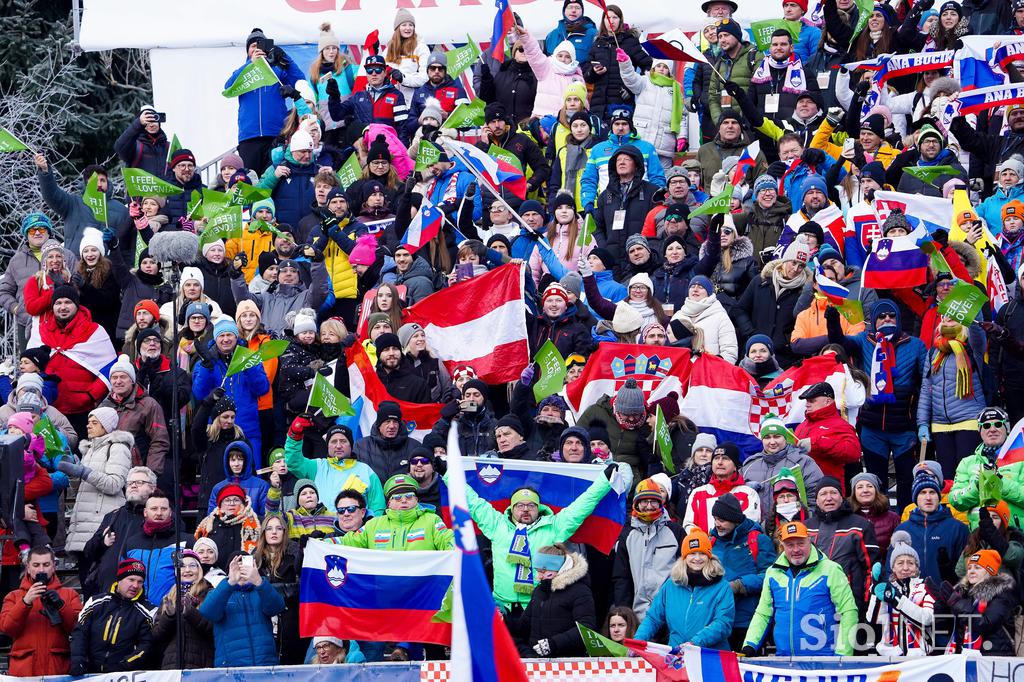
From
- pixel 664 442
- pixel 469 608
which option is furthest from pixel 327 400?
pixel 469 608

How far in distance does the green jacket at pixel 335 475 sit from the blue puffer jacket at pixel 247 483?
0.86 ft

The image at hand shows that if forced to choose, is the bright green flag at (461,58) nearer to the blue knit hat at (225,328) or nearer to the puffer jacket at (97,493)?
the blue knit hat at (225,328)

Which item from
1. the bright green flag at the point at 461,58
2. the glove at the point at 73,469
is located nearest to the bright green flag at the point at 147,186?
the bright green flag at the point at 461,58

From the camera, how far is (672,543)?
15211mm

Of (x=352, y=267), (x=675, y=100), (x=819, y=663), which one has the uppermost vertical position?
(x=675, y=100)

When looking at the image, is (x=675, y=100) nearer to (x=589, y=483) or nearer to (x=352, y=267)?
(x=352, y=267)

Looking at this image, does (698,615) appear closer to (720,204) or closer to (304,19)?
(720,204)

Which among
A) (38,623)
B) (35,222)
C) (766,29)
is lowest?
(38,623)

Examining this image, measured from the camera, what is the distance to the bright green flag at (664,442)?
16.6 meters

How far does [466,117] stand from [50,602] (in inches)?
333

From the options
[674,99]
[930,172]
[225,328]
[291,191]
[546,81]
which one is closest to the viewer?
[225,328]

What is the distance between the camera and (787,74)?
2219 centimetres

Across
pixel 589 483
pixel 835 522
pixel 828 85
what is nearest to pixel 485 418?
pixel 589 483

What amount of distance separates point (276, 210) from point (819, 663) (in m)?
9.40
